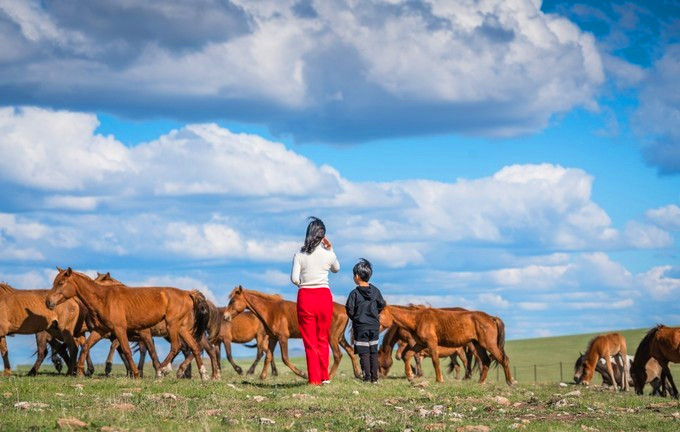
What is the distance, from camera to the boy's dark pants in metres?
19.1

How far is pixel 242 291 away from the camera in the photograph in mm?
24188

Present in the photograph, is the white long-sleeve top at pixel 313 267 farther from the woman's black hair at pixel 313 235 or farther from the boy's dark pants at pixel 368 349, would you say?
the boy's dark pants at pixel 368 349

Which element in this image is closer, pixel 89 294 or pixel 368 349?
pixel 368 349

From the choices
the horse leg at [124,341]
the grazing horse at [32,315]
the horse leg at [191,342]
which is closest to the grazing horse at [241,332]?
the grazing horse at [32,315]

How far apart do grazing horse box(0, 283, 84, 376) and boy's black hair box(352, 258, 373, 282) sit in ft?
28.3

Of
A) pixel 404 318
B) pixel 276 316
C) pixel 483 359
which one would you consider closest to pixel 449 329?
pixel 404 318

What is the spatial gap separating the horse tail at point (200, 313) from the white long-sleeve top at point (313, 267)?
7161 mm

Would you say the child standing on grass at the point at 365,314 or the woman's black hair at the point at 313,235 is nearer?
the woman's black hair at the point at 313,235

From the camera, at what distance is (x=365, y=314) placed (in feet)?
62.5

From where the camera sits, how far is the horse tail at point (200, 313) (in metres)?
23.2

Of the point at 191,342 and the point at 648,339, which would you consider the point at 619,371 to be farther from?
the point at 191,342

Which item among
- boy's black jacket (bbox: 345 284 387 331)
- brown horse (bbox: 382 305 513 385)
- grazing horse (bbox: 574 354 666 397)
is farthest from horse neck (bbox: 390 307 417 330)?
grazing horse (bbox: 574 354 666 397)

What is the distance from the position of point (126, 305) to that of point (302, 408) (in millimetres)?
8304

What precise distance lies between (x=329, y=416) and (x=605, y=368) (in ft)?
85.5
